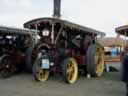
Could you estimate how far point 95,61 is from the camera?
13180 mm

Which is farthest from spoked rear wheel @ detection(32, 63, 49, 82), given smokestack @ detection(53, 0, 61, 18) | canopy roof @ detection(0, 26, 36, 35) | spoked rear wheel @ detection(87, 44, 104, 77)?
smokestack @ detection(53, 0, 61, 18)

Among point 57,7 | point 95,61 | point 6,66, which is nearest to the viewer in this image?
point 95,61

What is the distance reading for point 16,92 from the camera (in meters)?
9.65

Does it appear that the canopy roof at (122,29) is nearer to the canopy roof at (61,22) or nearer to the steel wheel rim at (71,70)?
the canopy roof at (61,22)

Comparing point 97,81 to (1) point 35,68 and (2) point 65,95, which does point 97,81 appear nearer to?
(1) point 35,68

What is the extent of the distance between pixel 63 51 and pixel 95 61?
1700 millimetres

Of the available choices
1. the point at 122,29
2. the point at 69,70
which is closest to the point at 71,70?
the point at 69,70

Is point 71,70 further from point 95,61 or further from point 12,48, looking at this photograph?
point 12,48

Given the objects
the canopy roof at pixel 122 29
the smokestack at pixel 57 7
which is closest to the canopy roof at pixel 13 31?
the smokestack at pixel 57 7

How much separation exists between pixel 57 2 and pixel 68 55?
543 centimetres

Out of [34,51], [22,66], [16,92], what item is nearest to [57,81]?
[34,51]

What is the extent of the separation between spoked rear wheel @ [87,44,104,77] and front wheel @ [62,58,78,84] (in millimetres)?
887

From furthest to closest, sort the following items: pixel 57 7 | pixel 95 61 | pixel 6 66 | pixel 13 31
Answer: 1. pixel 57 7
2. pixel 13 31
3. pixel 6 66
4. pixel 95 61

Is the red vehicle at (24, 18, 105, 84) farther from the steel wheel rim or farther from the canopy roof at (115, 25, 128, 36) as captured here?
the canopy roof at (115, 25, 128, 36)
